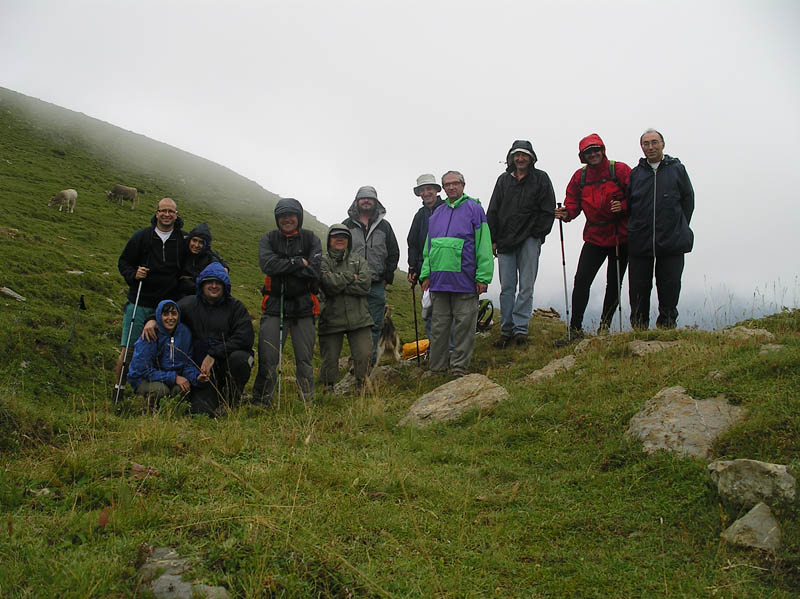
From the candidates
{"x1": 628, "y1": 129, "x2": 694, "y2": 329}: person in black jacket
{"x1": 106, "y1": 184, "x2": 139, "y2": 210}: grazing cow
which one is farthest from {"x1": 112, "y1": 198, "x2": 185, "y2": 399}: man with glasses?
{"x1": 106, "y1": 184, "x2": 139, "y2": 210}: grazing cow

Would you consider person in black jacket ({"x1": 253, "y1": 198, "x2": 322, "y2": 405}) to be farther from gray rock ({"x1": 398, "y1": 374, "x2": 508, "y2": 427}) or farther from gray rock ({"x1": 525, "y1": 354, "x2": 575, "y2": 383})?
gray rock ({"x1": 525, "y1": 354, "x2": 575, "y2": 383})

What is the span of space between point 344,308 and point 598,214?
4.20 metres

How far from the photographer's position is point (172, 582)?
280 centimetres

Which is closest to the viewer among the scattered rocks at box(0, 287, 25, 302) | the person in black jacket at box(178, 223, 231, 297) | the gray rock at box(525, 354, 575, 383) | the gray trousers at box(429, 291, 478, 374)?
the gray rock at box(525, 354, 575, 383)

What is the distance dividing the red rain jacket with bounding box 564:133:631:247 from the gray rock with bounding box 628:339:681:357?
72.1 inches

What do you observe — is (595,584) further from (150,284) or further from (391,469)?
(150,284)

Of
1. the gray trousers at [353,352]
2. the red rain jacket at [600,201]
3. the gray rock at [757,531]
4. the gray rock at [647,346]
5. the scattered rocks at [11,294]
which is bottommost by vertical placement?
the scattered rocks at [11,294]

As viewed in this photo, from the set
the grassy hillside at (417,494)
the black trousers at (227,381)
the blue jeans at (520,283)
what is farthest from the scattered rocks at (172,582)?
the blue jeans at (520,283)

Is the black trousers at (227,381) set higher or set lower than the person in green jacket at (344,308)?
lower

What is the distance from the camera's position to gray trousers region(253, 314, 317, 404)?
25.0ft

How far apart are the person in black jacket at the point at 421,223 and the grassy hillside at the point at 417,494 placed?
2.67 meters

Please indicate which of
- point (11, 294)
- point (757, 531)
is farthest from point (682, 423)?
point (11, 294)

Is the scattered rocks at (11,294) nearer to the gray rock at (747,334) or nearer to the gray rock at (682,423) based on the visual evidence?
the gray rock at (682,423)

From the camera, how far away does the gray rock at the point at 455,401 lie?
6301mm
